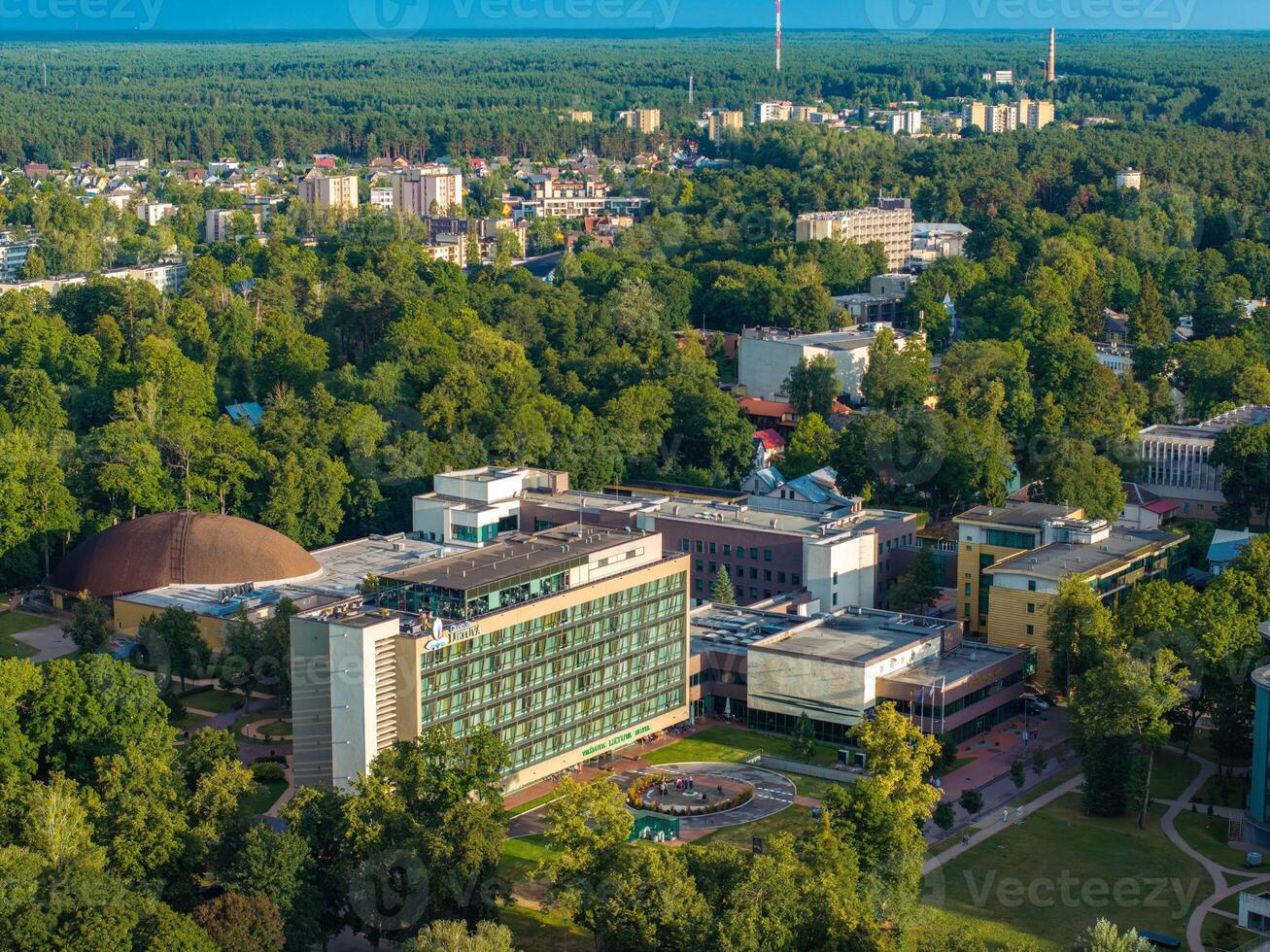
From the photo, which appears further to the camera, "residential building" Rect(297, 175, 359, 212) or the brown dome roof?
"residential building" Rect(297, 175, 359, 212)

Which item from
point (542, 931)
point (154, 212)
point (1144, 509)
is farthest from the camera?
point (154, 212)

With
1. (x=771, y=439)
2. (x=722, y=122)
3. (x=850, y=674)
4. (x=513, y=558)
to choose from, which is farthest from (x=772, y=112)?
(x=513, y=558)

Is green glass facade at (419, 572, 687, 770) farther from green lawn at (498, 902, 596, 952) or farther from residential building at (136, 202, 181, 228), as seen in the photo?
residential building at (136, 202, 181, 228)

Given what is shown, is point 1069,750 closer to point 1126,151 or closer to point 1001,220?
point 1001,220

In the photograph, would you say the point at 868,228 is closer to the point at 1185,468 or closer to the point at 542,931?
the point at 1185,468

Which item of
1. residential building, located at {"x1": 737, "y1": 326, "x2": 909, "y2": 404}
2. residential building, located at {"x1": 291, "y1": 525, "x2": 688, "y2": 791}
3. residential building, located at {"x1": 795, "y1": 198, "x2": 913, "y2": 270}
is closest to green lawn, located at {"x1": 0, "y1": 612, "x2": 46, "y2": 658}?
residential building, located at {"x1": 291, "y1": 525, "x2": 688, "y2": 791}

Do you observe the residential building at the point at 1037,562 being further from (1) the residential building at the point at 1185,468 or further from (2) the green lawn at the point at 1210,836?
(1) the residential building at the point at 1185,468
